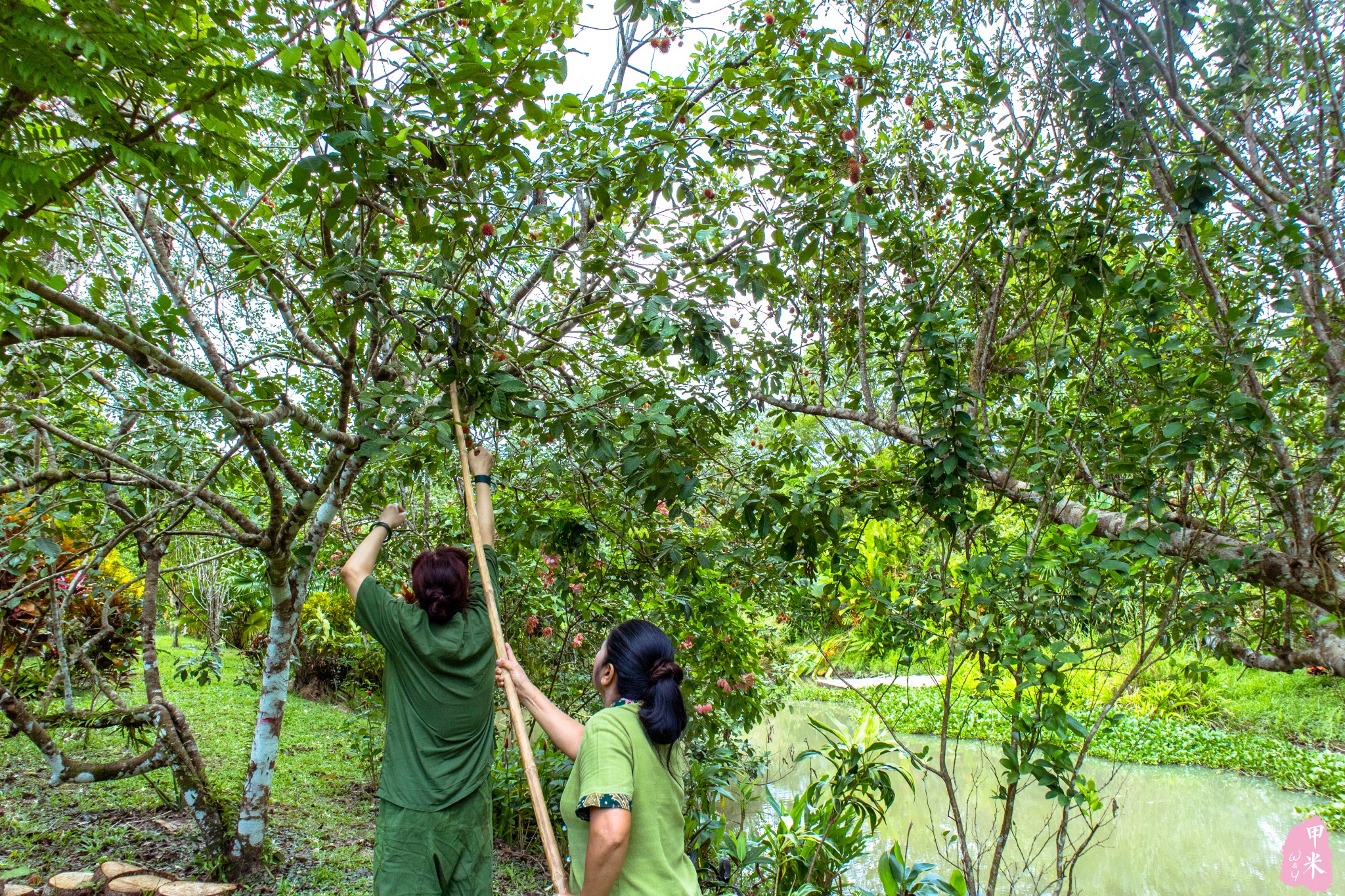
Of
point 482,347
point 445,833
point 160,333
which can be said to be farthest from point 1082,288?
point 160,333

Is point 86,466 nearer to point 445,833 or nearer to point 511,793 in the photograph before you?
point 445,833

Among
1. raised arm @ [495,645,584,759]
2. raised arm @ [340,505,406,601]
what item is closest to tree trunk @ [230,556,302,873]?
raised arm @ [340,505,406,601]

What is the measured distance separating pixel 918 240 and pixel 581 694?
A: 2943 mm

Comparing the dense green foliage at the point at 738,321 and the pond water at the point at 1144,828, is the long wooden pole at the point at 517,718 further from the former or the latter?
the pond water at the point at 1144,828

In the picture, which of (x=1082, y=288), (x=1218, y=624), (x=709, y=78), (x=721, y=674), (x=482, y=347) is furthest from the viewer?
(x=721, y=674)

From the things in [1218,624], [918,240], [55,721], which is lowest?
[55,721]

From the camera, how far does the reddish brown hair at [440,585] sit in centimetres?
216

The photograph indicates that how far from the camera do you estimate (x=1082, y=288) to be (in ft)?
7.16

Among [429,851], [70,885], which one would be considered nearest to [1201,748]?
[429,851]

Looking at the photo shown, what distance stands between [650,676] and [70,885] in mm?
2636

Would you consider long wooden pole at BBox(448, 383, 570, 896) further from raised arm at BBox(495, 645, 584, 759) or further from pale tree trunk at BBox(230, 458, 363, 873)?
pale tree trunk at BBox(230, 458, 363, 873)

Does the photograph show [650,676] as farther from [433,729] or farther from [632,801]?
[433,729]

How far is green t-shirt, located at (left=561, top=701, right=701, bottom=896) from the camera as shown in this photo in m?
1.42

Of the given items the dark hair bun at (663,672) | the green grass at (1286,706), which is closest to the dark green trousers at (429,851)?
the dark hair bun at (663,672)
